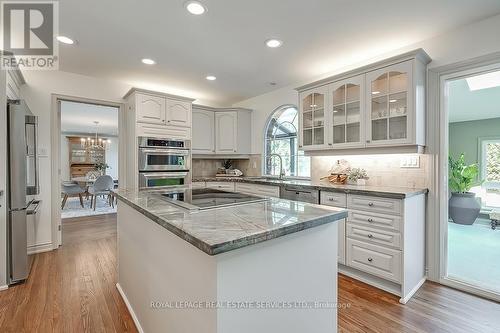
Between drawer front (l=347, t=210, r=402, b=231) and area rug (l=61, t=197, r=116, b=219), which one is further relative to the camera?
area rug (l=61, t=197, r=116, b=219)

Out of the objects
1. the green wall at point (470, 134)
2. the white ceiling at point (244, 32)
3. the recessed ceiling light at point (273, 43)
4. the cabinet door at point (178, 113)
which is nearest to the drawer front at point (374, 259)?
the white ceiling at point (244, 32)

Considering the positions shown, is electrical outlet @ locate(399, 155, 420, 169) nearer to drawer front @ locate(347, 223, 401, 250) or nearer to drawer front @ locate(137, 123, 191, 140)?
drawer front @ locate(347, 223, 401, 250)

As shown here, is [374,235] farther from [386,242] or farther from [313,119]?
[313,119]

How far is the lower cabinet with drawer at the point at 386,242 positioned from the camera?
6.99 feet

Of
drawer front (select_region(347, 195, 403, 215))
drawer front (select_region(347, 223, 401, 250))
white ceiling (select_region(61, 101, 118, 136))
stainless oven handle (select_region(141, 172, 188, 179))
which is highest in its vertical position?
white ceiling (select_region(61, 101, 118, 136))

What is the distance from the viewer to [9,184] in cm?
236

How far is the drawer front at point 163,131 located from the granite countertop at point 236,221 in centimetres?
221

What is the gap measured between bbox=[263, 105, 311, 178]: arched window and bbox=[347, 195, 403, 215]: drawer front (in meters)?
1.39

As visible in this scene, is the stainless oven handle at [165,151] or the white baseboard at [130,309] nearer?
the white baseboard at [130,309]

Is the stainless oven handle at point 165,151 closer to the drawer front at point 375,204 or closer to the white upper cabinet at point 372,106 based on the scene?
the white upper cabinet at point 372,106

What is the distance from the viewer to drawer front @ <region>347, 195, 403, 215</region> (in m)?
2.15

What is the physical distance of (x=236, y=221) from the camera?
111 centimetres

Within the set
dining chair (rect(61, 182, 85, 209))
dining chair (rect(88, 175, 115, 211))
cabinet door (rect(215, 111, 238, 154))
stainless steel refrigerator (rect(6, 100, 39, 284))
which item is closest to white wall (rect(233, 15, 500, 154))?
cabinet door (rect(215, 111, 238, 154))

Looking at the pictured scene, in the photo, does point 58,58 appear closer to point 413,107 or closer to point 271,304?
point 271,304
